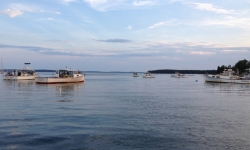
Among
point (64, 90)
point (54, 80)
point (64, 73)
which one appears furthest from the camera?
point (64, 73)

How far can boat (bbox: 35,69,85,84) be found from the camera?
69438 millimetres

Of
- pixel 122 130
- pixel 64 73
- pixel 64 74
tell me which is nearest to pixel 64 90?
pixel 64 74

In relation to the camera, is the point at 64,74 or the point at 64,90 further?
the point at 64,74

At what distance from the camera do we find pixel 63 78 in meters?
72.4

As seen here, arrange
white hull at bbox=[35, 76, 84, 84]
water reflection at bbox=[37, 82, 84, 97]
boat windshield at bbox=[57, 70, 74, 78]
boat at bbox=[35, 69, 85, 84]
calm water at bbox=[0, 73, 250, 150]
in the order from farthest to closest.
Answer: boat windshield at bbox=[57, 70, 74, 78] < boat at bbox=[35, 69, 85, 84] < white hull at bbox=[35, 76, 84, 84] < water reflection at bbox=[37, 82, 84, 97] < calm water at bbox=[0, 73, 250, 150]

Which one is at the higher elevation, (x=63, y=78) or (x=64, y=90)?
(x=63, y=78)

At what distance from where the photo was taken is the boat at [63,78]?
228 ft

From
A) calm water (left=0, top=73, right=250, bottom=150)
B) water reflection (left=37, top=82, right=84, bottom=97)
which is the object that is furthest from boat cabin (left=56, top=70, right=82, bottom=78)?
calm water (left=0, top=73, right=250, bottom=150)

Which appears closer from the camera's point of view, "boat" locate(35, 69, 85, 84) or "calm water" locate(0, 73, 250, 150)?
"calm water" locate(0, 73, 250, 150)

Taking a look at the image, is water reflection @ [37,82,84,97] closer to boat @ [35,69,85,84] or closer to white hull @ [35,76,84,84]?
white hull @ [35,76,84,84]

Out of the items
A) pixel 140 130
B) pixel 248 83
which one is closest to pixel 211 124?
pixel 140 130

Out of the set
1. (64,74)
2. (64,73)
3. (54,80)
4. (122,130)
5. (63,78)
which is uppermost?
(64,73)

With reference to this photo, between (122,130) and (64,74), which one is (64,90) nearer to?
(64,74)

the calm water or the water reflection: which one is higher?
the water reflection
